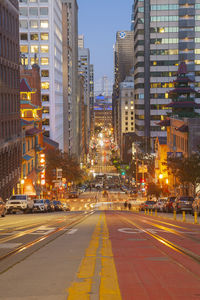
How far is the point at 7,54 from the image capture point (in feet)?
181

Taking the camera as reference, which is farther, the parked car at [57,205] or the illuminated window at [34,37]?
the illuminated window at [34,37]

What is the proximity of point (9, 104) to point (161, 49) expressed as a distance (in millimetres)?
96013

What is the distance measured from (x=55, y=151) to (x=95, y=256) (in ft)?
266

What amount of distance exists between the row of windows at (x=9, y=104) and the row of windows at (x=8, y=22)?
8117 millimetres

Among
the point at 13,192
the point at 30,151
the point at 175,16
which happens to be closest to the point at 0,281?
the point at 13,192

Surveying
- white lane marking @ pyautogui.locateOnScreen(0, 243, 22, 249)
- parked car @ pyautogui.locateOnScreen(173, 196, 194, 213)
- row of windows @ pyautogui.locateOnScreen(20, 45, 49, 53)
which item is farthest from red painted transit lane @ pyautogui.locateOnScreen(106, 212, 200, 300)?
row of windows @ pyautogui.locateOnScreen(20, 45, 49, 53)

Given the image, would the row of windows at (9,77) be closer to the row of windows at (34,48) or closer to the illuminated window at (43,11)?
the row of windows at (34,48)

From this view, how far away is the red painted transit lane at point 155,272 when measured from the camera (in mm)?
7371

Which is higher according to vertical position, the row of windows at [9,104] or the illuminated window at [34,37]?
the illuminated window at [34,37]

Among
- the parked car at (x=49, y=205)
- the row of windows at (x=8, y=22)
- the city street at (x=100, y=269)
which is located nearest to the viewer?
the city street at (x=100, y=269)

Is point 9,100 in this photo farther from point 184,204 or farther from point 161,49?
point 161,49

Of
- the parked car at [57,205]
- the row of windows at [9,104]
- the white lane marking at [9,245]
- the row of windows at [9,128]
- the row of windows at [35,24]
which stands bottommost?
the parked car at [57,205]

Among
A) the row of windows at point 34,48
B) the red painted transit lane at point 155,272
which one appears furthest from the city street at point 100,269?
the row of windows at point 34,48

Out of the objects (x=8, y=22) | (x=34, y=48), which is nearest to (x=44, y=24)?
(x=34, y=48)
